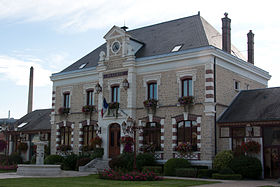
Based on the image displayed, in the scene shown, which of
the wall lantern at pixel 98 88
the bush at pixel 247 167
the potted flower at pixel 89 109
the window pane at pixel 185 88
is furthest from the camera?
the potted flower at pixel 89 109

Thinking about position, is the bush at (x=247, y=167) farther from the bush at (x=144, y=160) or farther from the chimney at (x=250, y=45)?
the chimney at (x=250, y=45)

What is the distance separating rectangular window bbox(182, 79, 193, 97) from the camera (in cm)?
2271

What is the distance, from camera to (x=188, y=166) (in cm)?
2120

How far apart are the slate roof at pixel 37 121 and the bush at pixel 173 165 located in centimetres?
1266

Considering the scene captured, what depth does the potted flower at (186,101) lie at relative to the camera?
2203 centimetres

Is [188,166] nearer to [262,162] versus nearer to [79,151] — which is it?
[262,162]

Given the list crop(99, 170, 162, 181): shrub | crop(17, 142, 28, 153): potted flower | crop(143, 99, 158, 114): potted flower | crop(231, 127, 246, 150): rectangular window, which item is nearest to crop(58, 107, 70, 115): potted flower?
crop(17, 142, 28, 153): potted flower

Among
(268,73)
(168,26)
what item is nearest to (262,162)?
(268,73)

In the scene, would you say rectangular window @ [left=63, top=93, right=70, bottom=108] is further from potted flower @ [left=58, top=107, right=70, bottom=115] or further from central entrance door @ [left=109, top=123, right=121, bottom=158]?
central entrance door @ [left=109, top=123, right=121, bottom=158]

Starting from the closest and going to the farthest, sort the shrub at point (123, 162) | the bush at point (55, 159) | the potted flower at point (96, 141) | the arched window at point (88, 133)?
1. the shrub at point (123, 162)
2. the potted flower at point (96, 141)
3. the bush at point (55, 159)
4. the arched window at point (88, 133)

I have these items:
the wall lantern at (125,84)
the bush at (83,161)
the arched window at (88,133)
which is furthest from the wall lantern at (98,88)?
the bush at (83,161)

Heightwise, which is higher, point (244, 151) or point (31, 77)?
point (31, 77)

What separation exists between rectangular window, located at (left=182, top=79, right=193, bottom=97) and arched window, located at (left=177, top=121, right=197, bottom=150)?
1.66m

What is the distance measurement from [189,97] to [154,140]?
3.59 metres
